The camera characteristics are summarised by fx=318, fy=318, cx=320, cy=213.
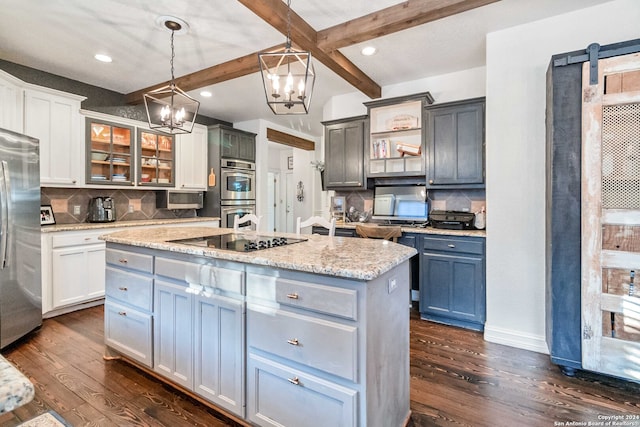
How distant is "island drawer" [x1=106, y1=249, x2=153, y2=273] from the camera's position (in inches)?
85.3

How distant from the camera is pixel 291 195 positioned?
29.0 ft

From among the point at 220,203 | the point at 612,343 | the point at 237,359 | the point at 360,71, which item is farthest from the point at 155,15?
the point at 612,343

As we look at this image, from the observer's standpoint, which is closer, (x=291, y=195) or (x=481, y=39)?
(x=481, y=39)

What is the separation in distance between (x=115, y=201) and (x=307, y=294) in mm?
4112

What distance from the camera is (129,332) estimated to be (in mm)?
2299

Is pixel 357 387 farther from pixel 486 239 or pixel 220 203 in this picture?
pixel 220 203

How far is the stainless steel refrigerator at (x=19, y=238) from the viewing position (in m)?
2.53

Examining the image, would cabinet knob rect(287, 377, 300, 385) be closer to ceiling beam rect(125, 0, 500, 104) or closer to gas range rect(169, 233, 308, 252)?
gas range rect(169, 233, 308, 252)

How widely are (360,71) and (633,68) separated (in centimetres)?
233

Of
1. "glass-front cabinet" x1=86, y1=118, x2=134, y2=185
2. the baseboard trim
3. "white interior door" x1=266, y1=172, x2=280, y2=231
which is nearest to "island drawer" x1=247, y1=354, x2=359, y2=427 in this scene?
the baseboard trim

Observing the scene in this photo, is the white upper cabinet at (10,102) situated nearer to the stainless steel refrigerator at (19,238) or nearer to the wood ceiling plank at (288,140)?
the stainless steel refrigerator at (19,238)

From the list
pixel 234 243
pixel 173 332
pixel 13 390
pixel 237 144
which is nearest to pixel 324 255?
pixel 234 243

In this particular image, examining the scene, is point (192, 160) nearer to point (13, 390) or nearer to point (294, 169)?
point (294, 169)

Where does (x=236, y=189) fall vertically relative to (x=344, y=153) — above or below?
below
